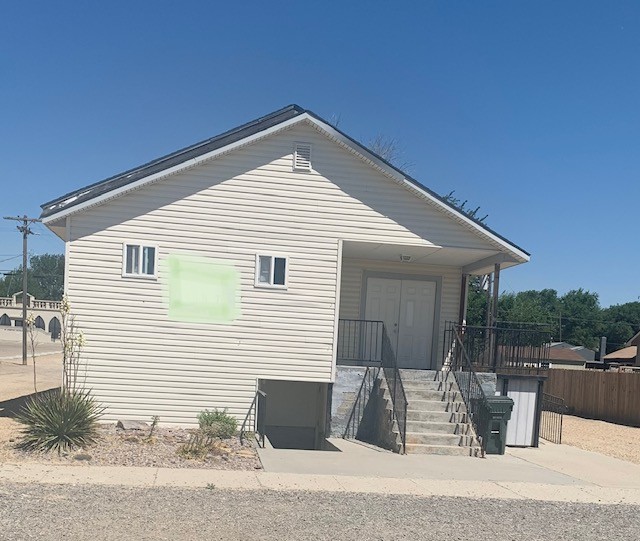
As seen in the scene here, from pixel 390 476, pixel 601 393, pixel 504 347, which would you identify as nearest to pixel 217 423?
pixel 390 476

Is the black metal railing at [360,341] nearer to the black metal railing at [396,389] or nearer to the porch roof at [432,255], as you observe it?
the black metal railing at [396,389]

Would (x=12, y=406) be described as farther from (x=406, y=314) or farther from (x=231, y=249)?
(x=406, y=314)

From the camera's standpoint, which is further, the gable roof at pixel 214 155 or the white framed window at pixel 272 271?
the white framed window at pixel 272 271

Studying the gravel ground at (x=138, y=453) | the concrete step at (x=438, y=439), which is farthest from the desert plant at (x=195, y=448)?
the concrete step at (x=438, y=439)

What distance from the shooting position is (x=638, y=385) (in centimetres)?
2178

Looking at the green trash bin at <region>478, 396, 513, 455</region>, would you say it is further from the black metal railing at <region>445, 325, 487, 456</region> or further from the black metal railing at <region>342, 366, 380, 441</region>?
the black metal railing at <region>342, 366, 380, 441</region>

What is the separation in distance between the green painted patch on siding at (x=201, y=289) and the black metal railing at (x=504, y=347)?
5149 millimetres

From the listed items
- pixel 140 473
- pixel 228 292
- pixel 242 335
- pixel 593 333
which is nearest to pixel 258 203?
pixel 228 292

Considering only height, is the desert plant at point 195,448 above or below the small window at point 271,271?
below

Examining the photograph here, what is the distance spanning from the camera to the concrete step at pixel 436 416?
1214 cm

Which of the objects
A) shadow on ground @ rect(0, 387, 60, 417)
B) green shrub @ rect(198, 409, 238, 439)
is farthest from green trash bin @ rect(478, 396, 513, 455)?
shadow on ground @ rect(0, 387, 60, 417)

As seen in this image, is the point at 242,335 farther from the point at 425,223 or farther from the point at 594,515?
the point at 594,515

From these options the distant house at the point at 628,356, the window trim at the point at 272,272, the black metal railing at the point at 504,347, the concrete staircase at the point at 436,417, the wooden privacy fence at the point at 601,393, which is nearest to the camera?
the concrete staircase at the point at 436,417

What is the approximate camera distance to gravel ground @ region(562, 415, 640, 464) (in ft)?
49.3
